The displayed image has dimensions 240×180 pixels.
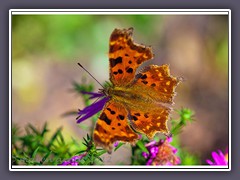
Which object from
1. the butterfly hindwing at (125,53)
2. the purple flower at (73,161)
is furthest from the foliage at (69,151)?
the butterfly hindwing at (125,53)

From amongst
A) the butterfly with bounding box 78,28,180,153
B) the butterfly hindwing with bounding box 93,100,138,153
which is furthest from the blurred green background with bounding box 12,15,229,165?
the butterfly hindwing with bounding box 93,100,138,153

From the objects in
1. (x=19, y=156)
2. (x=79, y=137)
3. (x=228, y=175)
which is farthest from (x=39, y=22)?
(x=228, y=175)

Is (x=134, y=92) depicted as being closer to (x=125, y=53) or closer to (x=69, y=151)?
(x=125, y=53)

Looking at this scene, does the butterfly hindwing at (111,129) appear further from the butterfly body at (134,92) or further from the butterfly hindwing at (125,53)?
the butterfly hindwing at (125,53)

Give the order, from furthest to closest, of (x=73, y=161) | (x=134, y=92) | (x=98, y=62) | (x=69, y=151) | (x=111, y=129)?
(x=98, y=62) → (x=69, y=151) → (x=134, y=92) → (x=73, y=161) → (x=111, y=129)

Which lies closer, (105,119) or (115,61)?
(105,119)

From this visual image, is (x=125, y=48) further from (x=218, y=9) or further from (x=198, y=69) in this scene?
(x=198, y=69)

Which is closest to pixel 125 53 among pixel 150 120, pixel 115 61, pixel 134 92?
pixel 115 61
